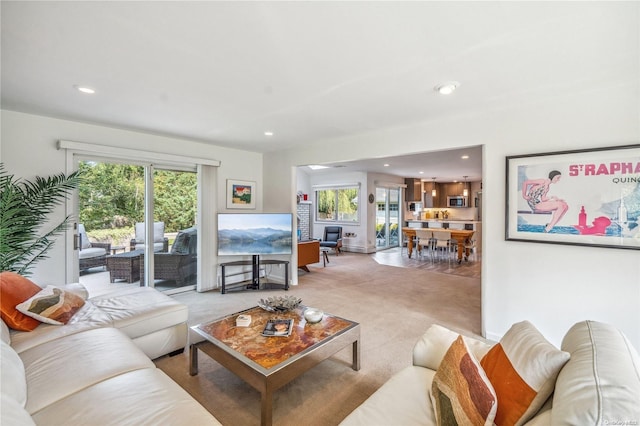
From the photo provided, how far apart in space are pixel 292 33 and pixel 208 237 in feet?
12.7

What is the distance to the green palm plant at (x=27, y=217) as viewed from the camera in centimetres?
276

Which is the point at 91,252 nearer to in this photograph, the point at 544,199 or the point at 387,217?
the point at 544,199

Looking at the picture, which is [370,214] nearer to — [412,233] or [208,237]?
[412,233]

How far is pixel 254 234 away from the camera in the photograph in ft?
15.6

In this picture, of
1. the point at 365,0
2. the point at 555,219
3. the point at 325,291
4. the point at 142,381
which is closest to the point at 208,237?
the point at 325,291

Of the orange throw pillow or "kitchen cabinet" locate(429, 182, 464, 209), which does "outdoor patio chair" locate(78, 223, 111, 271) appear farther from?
"kitchen cabinet" locate(429, 182, 464, 209)

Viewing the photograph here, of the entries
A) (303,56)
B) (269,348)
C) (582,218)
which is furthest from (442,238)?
(303,56)

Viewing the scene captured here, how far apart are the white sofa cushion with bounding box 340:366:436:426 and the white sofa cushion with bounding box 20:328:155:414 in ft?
4.15

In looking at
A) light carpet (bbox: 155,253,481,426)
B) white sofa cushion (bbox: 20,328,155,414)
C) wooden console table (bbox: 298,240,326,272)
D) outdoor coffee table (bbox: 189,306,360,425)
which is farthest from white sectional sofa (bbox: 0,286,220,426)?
wooden console table (bbox: 298,240,326,272)

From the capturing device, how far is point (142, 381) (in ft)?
4.88

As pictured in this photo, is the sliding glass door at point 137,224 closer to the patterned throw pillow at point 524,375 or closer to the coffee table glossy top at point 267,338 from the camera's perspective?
the coffee table glossy top at point 267,338

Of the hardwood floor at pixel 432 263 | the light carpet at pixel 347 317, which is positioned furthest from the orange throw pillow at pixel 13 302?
the hardwood floor at pixel 432 263

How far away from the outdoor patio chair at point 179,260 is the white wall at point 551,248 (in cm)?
383

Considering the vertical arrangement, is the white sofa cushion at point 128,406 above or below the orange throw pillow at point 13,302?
below
